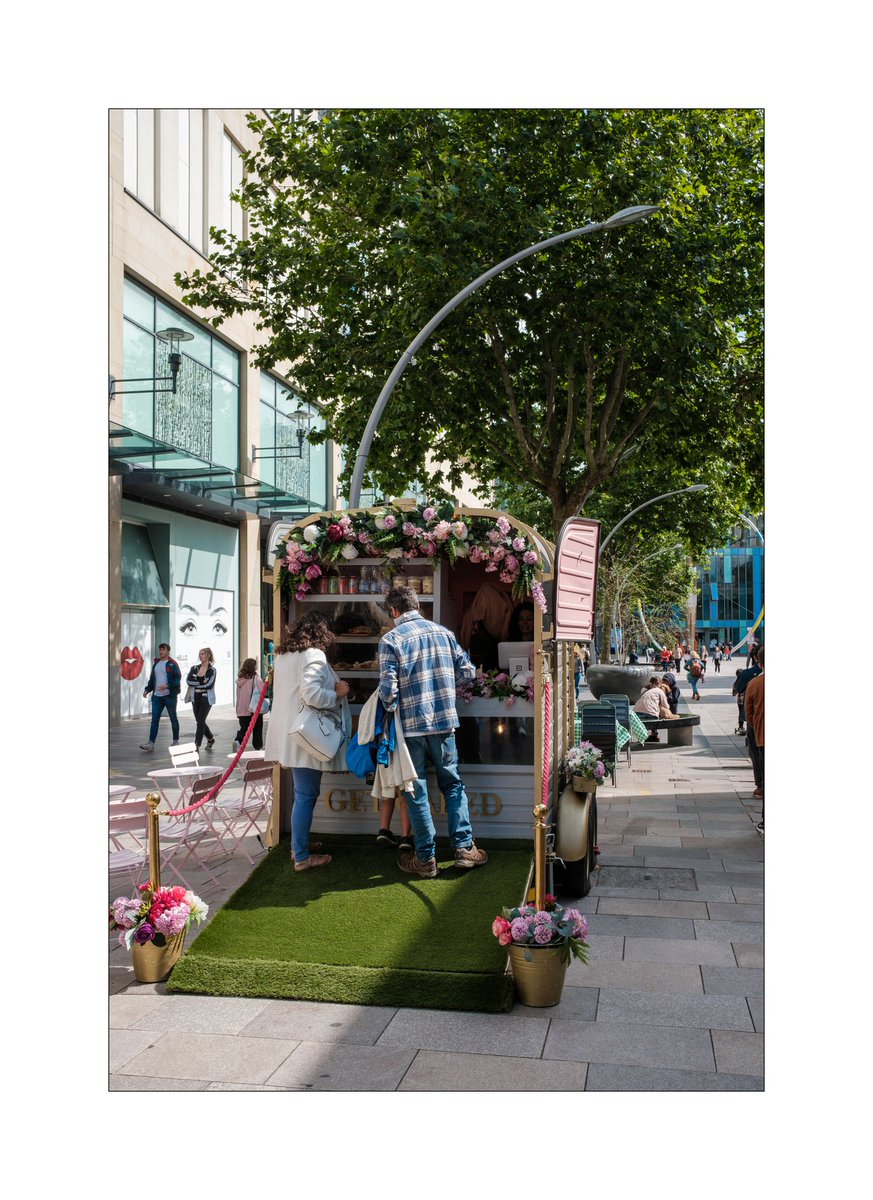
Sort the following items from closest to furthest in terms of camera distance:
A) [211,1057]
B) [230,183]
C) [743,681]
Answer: [211,1057]
[743,681]
[230,183]

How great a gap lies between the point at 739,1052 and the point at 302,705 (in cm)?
369

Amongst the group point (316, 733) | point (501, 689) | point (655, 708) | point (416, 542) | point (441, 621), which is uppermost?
point (416, 542)

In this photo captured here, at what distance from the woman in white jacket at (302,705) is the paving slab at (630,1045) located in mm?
2497

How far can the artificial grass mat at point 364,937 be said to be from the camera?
18.6ft

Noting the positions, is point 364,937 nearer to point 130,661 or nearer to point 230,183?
point 130,661

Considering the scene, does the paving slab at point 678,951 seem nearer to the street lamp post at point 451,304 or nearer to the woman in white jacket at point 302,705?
the woman in white jacket at point 302,705

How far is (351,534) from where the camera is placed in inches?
311

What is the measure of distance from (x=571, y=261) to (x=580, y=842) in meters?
9.96

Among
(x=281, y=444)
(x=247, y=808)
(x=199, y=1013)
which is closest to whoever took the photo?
(x=199, y=1013)

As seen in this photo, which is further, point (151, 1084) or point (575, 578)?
point (575, 578)

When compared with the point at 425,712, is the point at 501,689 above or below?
above

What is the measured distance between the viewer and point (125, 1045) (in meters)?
5.12

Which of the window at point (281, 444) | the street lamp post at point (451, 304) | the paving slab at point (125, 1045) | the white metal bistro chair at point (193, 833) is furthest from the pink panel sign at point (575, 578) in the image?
the window at point (281, 444)

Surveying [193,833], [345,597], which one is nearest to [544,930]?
[345,597]
